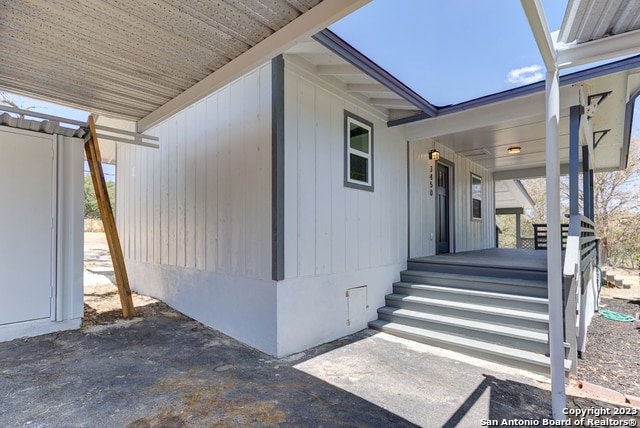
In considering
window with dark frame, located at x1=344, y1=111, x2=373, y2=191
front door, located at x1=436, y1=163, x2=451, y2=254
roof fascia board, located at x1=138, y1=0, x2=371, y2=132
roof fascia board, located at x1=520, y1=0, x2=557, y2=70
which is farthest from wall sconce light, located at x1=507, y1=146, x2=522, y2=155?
roof fascia board, located at x1=138, y1=0, x2=371, y2=132

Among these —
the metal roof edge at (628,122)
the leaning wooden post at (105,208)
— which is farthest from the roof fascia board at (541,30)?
the leaning wooden post at (105,208)

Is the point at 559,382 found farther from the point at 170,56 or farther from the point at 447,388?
the point at 170,56

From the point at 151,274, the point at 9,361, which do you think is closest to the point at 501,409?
the point at 9,361

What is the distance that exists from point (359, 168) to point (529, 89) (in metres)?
2.28

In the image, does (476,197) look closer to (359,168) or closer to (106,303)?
(359,168)

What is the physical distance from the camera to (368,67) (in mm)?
3576

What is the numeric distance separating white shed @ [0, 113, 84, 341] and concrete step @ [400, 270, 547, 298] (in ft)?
15.5

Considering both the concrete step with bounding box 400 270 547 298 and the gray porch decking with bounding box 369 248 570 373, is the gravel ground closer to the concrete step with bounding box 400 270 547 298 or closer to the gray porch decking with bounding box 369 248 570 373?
the gray porch decking with bounding box 369 248 570 373

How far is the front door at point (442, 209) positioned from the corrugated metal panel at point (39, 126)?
6.09 meters

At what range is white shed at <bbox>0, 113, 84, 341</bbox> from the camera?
3.81 metres

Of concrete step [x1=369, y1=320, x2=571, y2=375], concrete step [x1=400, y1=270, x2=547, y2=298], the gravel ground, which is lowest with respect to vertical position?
the gravel ground

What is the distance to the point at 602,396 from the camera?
276 cm

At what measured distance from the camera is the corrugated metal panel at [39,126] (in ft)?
12.5

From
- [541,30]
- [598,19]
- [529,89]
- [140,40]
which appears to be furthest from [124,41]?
[529,89]
